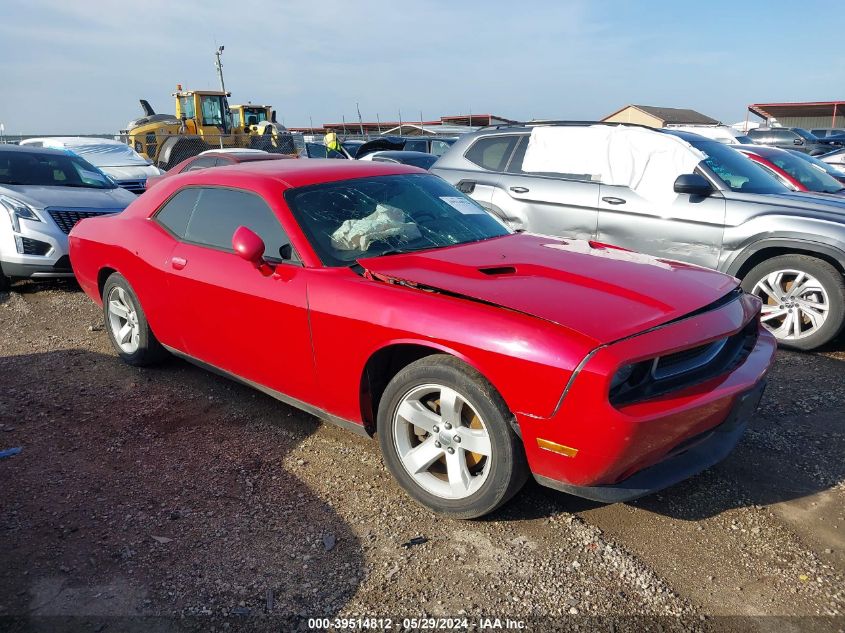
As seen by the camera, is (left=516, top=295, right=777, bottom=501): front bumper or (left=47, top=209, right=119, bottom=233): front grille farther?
(left=47, top=209, right=119, bottom=233): front grille

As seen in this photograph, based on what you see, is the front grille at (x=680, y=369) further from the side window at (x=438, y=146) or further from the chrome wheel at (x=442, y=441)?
the side window at (x=438, y=146)

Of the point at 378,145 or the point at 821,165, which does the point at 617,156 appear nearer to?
the point at 821,165

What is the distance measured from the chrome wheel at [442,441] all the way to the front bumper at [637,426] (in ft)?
0.92

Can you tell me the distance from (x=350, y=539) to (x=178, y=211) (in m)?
2.54

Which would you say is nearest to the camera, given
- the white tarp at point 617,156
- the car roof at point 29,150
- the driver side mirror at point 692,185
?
the driver side mirror at point 692,185

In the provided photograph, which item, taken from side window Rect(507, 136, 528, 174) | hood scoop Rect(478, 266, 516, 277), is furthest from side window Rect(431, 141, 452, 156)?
hood scoop Rect(478, 266, 516, 277)

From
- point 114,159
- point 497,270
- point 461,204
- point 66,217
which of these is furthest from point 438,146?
point 497,270

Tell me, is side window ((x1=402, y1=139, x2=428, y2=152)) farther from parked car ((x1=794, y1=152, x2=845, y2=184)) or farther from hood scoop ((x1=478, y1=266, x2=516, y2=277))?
hood scoop ((x1=478, y1=266, x2=516, y2=277))

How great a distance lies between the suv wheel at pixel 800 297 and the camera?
4914mm

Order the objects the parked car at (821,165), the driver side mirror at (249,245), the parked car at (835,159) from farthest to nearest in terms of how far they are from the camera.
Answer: the parked car at (835,159) → the parked car at (821,165) → the driver side mirror at (249,245)

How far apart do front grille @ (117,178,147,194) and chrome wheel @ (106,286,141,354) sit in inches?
288

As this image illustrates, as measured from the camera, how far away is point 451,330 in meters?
2.65

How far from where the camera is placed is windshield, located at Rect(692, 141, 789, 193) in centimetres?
563

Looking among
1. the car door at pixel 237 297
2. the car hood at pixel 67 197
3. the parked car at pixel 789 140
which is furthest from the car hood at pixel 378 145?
the car door at pixel 237 297
